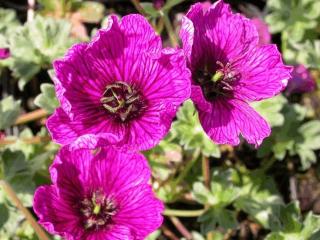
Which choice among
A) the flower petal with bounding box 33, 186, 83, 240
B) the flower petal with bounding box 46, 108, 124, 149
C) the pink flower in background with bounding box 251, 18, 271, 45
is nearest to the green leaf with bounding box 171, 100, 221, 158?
the flower petal with bounding box 46, 108, 124, 149

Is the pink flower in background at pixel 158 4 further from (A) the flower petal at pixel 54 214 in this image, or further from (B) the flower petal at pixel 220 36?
(A) the flower petal at pixel 54 214

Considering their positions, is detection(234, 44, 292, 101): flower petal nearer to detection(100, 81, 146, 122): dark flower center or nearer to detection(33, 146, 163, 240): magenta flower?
detection(100, 81, 146, 122): dark flower center

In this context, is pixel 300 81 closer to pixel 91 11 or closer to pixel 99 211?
pixel 91 11

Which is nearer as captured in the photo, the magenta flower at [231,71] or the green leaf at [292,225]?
the magenta flower at [231,71]


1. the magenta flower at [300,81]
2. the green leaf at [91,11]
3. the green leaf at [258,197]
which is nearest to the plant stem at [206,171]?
the green leaf at [258,197]

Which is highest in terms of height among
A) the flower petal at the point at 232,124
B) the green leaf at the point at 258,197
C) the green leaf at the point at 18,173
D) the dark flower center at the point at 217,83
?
the dark flower center at the point at 217,83

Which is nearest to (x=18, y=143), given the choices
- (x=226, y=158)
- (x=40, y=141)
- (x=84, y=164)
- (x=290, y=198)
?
(x=40, y=141)
